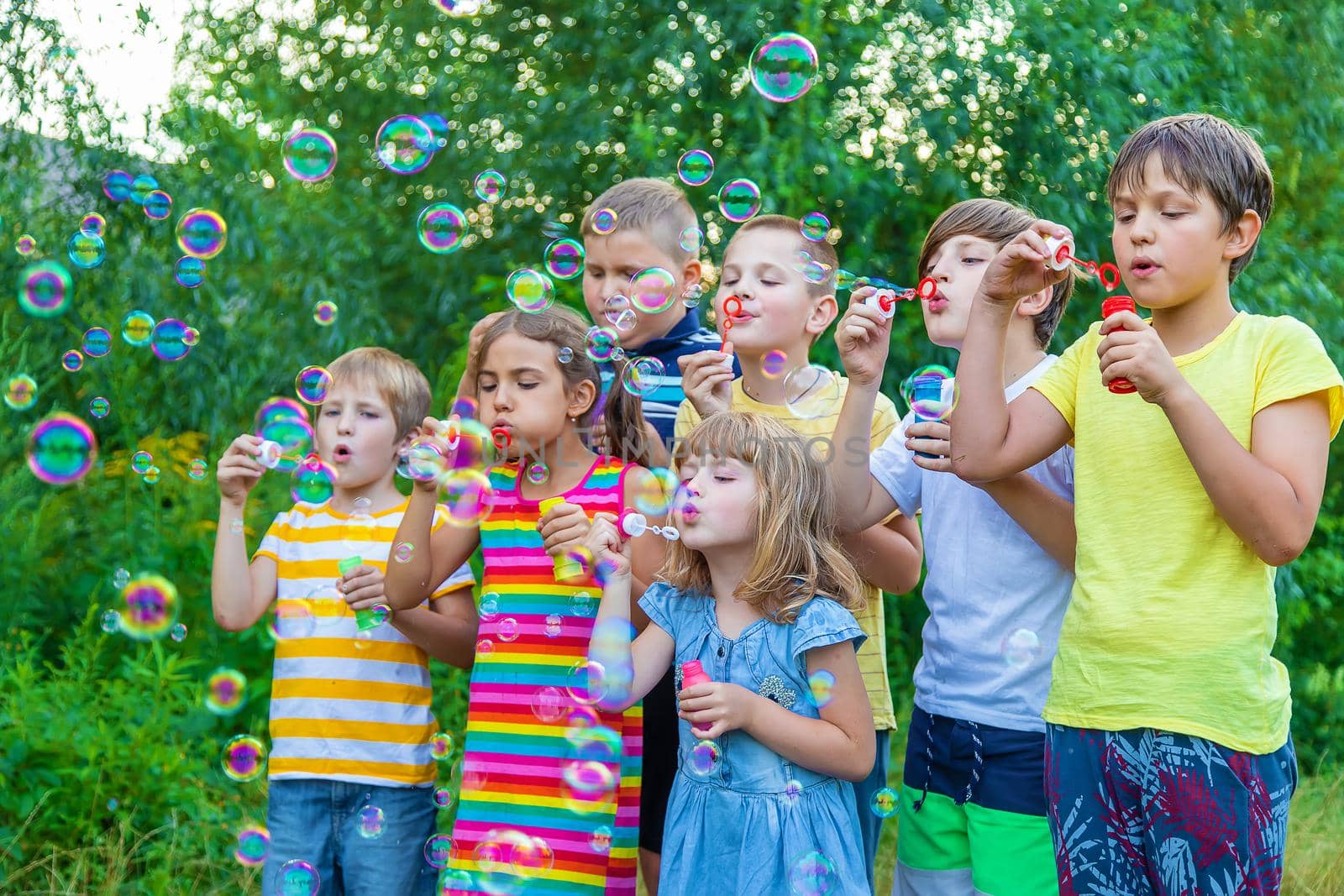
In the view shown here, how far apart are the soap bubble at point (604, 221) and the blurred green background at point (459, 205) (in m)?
1.63

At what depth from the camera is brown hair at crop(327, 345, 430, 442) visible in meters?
2.96

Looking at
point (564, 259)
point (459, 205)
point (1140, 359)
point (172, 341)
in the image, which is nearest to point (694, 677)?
point (1140, 359)

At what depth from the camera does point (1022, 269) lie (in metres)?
2.11

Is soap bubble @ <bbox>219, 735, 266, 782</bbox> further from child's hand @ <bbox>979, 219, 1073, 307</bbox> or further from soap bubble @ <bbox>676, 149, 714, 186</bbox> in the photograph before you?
child's hand @ <bbox>979, 219, 1073, 307</bbox>

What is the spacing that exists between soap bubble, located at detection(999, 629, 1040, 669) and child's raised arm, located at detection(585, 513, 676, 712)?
24.1 inches

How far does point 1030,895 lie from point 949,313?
105cm

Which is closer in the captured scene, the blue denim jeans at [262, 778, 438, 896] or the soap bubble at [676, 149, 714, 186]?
the blue denim jeans at [262, 778, 438, 896]

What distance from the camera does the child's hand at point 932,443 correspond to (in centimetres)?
227

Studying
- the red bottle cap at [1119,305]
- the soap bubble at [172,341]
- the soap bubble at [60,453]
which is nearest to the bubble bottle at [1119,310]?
the red bottle cap at [1119,305]

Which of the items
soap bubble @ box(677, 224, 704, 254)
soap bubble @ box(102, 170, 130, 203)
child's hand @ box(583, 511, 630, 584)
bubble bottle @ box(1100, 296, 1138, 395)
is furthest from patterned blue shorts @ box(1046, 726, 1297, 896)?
soap bubble @ box(102, 170, 130, 203)

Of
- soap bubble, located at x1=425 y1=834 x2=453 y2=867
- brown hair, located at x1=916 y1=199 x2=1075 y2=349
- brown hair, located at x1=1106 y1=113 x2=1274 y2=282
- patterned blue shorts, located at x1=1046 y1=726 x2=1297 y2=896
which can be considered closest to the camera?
patterned blue shorts, located at x1=1046 y1=726 x2=1297 y2=896

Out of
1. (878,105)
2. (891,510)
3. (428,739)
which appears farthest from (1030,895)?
(878,105)

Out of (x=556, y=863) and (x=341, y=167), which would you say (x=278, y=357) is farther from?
(x=556, y=863)

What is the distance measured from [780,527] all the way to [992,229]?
71cm
